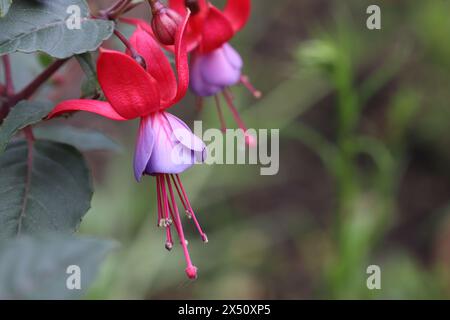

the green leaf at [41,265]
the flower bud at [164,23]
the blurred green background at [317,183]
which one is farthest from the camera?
the blurred green background at [317,183]

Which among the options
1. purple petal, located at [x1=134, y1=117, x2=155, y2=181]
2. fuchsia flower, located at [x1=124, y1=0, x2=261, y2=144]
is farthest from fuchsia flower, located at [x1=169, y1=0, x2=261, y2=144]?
purple petal, located at [x1=134, y1=117, x2=155, y2=181]

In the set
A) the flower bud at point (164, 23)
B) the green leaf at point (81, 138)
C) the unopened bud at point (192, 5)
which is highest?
the unopened bud at point (192, 5)

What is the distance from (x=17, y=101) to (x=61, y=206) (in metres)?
0.22

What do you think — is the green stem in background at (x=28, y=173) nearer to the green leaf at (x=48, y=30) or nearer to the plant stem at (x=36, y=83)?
the plant stem at (x=36, y=83)

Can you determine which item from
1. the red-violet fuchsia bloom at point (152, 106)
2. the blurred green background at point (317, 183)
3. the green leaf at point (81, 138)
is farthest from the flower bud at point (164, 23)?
the blurred green background at point (317, 183)

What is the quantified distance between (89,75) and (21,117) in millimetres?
108

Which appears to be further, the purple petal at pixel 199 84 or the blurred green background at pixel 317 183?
the blurred green background at pixel 317 183

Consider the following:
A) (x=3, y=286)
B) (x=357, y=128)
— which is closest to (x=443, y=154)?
(x=357, y=128)

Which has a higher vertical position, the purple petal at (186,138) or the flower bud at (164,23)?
the flower bud at (164,23)

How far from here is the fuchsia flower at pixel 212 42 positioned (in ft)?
3.36

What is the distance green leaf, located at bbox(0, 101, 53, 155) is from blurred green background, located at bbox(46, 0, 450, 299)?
676mm

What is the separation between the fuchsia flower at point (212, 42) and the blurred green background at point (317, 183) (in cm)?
51

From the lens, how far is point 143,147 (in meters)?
0.88
